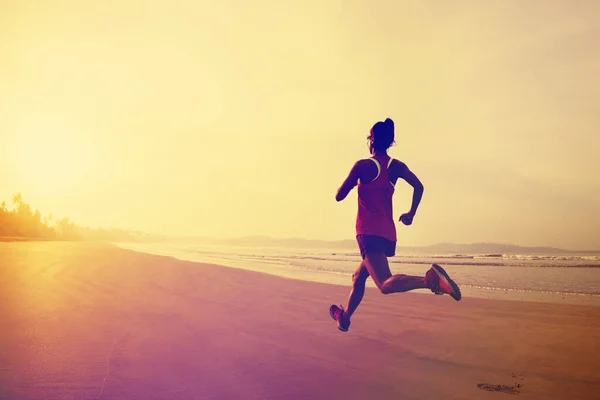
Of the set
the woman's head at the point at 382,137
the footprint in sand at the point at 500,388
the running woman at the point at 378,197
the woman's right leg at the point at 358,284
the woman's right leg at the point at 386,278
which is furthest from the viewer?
the woman's right leg at the point at 358,284

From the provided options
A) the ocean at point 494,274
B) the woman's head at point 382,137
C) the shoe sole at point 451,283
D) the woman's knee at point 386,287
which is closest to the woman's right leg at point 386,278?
the woman's knee at point 386,287

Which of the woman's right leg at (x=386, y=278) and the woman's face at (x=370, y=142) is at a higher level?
the woman's face at (x=370, y=142)

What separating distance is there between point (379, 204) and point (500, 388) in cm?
216

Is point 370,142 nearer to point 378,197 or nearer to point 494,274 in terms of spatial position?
point 378,197

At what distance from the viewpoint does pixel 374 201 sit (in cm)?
484

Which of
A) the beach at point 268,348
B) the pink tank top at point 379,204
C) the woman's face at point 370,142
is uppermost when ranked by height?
the woman's face at point 370,142

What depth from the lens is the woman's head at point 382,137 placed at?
4918 millimetres

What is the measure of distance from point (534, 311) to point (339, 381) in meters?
6.42

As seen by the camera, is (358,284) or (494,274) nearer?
(358,284)

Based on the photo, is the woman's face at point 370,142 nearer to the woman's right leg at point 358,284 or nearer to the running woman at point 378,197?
the running woman at point 378,197

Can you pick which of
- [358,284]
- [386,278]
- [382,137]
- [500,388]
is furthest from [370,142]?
[500,388]

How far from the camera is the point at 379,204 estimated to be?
484 centimetres

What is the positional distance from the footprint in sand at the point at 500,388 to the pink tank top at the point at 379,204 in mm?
1689

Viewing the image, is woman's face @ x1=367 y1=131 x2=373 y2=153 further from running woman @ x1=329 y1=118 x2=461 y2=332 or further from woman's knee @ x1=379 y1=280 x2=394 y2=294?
woman's knee @ x1=379 y1=280 x2=394 y2=294
